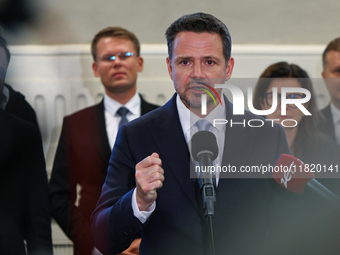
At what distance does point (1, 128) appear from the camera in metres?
1.32

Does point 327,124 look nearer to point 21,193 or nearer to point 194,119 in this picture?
point 194,119

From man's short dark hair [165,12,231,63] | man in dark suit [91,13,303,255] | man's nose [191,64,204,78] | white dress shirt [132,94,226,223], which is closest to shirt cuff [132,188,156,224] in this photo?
man in dark suit [91,13,303,255]

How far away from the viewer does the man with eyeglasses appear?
173 cm

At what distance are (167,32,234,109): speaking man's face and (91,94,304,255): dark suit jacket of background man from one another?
0.10 metres

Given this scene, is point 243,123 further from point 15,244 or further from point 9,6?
point 9,6

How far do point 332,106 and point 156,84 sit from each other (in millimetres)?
913

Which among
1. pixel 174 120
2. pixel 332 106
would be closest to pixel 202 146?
pixel 174 120

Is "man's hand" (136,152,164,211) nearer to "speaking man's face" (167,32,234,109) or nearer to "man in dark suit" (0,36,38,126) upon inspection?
"speaking man's face" (167,32,234,109)

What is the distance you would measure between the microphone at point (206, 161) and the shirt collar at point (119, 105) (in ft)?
3.54

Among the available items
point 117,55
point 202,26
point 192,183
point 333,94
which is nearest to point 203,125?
point 192,183

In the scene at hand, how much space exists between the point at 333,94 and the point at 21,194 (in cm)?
144

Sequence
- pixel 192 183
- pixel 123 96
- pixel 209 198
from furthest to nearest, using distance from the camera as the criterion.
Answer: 1. pixel 123 96
2. pixel 192 183
3. pixel 209 198

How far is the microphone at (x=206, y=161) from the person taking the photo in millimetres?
735

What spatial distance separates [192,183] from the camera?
1.02m
